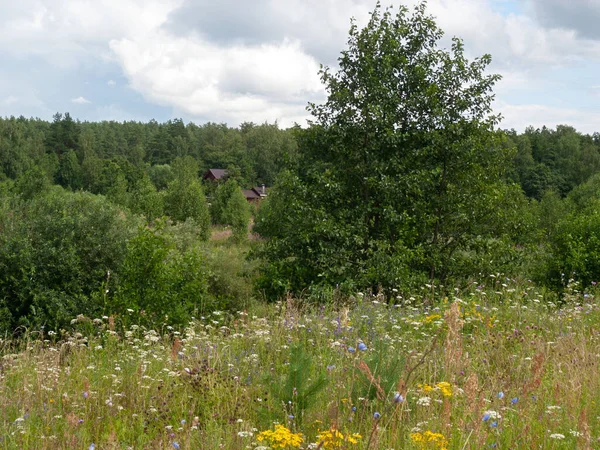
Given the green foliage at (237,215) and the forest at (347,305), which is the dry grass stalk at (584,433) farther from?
the green foliage at (237,215)

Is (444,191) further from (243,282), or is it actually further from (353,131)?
(243,282)

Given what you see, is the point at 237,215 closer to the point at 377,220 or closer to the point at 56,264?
the point at 377,220

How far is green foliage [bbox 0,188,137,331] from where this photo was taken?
40.8ft

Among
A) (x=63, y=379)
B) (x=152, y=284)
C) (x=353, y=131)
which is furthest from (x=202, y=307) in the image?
(x=63, y=379)

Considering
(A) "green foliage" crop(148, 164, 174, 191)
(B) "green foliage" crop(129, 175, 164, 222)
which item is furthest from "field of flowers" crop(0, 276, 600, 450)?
(A) "green foliage" crop(148, 164, 174, 191)

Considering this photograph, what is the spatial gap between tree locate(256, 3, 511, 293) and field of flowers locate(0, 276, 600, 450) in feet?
24.6

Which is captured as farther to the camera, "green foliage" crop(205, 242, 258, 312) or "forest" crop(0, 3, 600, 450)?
"green foliage" crop(205, 242, 258, 312)

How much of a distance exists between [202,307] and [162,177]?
79231 mm

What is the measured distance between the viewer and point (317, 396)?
4.20 m

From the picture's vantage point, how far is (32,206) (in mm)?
21453

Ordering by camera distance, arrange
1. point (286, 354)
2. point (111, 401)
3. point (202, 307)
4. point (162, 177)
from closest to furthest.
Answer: point (111, 401) < point (286, 354) < point (202, 307) < point (162, 177)

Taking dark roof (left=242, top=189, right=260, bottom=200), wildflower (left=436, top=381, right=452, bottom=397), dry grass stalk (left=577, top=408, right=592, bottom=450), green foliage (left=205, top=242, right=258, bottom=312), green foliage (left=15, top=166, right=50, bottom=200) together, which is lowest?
green foliage (left=205, top=242, right=258, bottom=312)

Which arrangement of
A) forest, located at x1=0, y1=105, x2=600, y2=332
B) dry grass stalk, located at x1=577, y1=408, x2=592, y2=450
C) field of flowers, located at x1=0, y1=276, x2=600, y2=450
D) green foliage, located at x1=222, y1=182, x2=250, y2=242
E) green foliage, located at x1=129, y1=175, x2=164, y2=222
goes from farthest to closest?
green foliage, located at x1=222, y1=182, x2=250, y2=242 < green foliage, located at x1=129, y1=175, x2=164, y2=222 < forest, located at x1=0, y1=105, x2=600, y2=332 < field of flowers, located at x1=0, y1=276, x2=600, y2=450 < dry grass stalk, located at x1=577, y1=408, x2=592, y2=450

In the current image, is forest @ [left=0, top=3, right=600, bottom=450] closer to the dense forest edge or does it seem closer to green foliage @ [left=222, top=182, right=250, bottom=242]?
the dense forest edge
